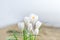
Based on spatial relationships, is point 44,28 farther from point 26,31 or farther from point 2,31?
point 26,31

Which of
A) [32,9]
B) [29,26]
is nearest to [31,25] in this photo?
[29,26]

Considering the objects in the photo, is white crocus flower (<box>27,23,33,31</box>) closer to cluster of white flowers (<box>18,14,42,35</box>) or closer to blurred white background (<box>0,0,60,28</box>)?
cluster of white flowers (<box>18,14,42,35</box>)

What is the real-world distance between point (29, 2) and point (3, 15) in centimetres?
43

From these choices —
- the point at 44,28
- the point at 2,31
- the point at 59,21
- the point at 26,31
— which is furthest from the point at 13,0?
the point at 26,31

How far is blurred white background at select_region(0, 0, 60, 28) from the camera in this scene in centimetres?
192

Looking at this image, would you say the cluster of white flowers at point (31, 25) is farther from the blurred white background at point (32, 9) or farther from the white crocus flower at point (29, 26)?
the blurred white background at point (32, 9)

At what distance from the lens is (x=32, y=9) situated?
1967mm

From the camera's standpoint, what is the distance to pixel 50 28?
→ 1.84 metres

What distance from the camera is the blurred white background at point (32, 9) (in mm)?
1924

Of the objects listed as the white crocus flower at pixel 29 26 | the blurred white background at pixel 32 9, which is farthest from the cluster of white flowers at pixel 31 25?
the blurred white background at pixel 32 9

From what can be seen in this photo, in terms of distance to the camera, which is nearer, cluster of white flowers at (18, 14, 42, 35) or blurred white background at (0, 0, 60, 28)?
cluster of white flowers at (18, 14, 42, 35)

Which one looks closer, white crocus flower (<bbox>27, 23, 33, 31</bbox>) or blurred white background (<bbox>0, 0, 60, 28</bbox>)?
white crocus flower (<bbox>27, 23, 33, 31</bbox>)

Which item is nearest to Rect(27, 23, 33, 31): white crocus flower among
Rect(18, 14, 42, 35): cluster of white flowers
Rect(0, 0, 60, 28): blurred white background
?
Rect(18, 14, 42, 35): cluster of white flowers

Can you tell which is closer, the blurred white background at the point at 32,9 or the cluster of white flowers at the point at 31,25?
the cluster of white flowers at the point at 31,25
